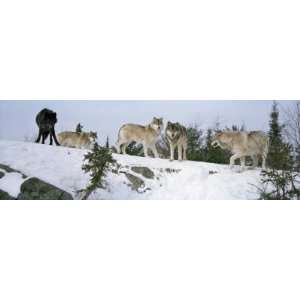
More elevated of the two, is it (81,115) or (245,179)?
(81,115)

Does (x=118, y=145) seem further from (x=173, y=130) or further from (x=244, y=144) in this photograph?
(x=244, y=144)

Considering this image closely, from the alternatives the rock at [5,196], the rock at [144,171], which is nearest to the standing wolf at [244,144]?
the rock at [144,171]

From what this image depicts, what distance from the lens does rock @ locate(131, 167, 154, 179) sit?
6.75 meters

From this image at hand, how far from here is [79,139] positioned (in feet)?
22.5

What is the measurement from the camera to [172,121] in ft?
22.3

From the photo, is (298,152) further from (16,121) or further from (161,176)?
(16,121)

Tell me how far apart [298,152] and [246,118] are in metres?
0.99

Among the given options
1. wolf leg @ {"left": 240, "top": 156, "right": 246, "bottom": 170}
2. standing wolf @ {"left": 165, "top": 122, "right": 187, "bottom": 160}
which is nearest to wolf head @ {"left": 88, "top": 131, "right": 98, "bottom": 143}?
standing wolf @ {"left": 165, "top": 122, "right": 187, "bottom": 160}

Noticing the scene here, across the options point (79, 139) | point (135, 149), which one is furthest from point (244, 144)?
point (79, 139)

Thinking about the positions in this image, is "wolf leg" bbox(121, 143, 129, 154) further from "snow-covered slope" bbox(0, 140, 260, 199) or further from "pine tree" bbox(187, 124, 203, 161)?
"pine tree" bbox(187, 124, 203, 161)

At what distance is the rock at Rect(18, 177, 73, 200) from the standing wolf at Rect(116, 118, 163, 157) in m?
1.15

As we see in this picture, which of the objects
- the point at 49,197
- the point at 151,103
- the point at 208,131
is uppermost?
the point at 151,103

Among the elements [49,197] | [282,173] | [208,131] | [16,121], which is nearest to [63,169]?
Result: [49,197]

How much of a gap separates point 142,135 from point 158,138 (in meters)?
0.26
